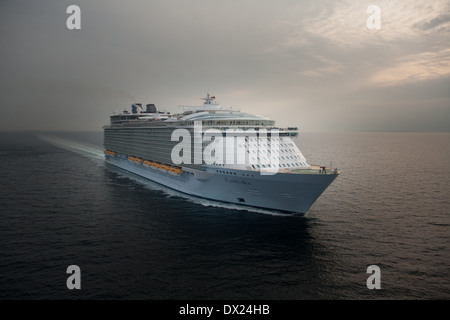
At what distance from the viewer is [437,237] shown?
1077 inches

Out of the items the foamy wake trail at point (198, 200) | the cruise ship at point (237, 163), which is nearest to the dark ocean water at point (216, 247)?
the foamy wake trail at point (198, 200)

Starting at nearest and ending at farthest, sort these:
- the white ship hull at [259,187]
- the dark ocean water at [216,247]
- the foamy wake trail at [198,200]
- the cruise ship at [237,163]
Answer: the dark ocean water at [216,247], the white ship hull at [259,187], the cruise ship at [237,163], the foamy wake trail at [198,200]

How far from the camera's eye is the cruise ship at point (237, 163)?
30.6 metres

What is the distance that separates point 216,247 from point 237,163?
11690 millimetres

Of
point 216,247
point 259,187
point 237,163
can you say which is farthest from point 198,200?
point 216,247

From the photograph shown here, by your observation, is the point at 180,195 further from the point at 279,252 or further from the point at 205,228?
the point at 279,252

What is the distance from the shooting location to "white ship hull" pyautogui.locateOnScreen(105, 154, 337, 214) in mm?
29375

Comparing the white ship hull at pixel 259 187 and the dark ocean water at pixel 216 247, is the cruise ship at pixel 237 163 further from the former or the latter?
the dark ocean water at pixel 216 247

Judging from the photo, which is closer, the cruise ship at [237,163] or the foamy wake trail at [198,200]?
the cruise ship at [237,163]

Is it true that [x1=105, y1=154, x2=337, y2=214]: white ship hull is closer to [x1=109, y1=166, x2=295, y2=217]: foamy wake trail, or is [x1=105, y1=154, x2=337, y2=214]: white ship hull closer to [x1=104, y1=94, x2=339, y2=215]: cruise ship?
[x1=104, y1=94, x2=339, y2=215]: cruise ship

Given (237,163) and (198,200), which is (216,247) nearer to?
(237,163)

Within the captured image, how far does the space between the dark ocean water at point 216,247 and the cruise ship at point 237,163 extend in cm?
212

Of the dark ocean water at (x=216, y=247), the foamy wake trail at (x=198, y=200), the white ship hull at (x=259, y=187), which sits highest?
the white ship hull at (x=259, y=187)
